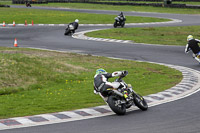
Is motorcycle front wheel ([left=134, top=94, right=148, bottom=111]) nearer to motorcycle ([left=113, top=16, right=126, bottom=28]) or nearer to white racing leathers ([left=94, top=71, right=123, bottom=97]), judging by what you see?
white racing leathers ([left=94, top=71, right=123, bottom=97])

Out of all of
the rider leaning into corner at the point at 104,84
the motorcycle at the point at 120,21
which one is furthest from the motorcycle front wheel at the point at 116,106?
the motorcycle at the point at 120,21

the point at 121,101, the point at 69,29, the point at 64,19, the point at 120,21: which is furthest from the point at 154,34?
the point at 121,101

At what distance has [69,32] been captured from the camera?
138 ft

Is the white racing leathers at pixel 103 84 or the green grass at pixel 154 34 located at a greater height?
the white racing leathers at pixel 103 84

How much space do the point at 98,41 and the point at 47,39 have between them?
15.0 feet

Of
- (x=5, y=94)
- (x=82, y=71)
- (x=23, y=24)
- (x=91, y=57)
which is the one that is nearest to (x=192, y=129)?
(x=5, y=94)

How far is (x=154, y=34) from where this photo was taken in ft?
136

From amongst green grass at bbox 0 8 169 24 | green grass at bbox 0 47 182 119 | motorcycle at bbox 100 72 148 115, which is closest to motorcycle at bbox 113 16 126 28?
green grass at bbox 0 8 169 24

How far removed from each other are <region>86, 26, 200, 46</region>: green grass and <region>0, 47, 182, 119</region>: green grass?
40.7 ft

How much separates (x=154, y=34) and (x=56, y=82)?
23845 millimetres

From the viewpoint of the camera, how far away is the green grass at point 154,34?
3716 centimetres

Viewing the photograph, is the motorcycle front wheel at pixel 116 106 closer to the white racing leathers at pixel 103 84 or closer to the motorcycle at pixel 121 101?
the motorcycle at pixel 121 101

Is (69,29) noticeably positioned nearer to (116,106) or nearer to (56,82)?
(56,82)

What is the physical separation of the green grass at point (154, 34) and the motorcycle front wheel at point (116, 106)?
881 inches
